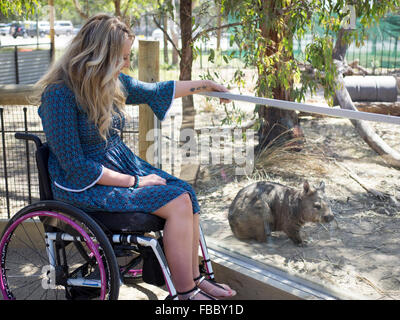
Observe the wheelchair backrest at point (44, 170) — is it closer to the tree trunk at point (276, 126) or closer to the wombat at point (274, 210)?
the wombat at point (274, 210)

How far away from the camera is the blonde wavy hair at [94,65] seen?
236 cm

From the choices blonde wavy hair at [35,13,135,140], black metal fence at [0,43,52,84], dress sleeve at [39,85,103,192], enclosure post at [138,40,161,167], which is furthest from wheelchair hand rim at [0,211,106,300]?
black metal fence at [0,43,52,84]

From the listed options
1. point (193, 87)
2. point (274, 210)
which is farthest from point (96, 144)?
point (274, 210)

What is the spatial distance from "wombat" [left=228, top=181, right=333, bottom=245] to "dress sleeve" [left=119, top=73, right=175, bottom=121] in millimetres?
635

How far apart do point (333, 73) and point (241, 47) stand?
83cm

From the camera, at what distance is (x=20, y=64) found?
13.4 meters

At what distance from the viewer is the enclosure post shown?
→ 3.42 m

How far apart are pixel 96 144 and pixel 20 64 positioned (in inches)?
462

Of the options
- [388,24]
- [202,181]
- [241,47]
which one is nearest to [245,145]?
[202,181]

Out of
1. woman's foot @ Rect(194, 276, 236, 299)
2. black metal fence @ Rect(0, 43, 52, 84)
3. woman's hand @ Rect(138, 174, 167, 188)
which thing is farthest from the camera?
black metal fence @ Rect(0, 43, 52, 84)

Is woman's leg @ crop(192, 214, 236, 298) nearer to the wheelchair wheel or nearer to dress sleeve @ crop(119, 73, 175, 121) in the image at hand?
the wheelchair wheel

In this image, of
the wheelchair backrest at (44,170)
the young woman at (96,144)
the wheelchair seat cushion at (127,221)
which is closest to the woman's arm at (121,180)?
the young woman at (96,144)

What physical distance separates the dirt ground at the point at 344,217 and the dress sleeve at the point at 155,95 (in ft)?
1.98
